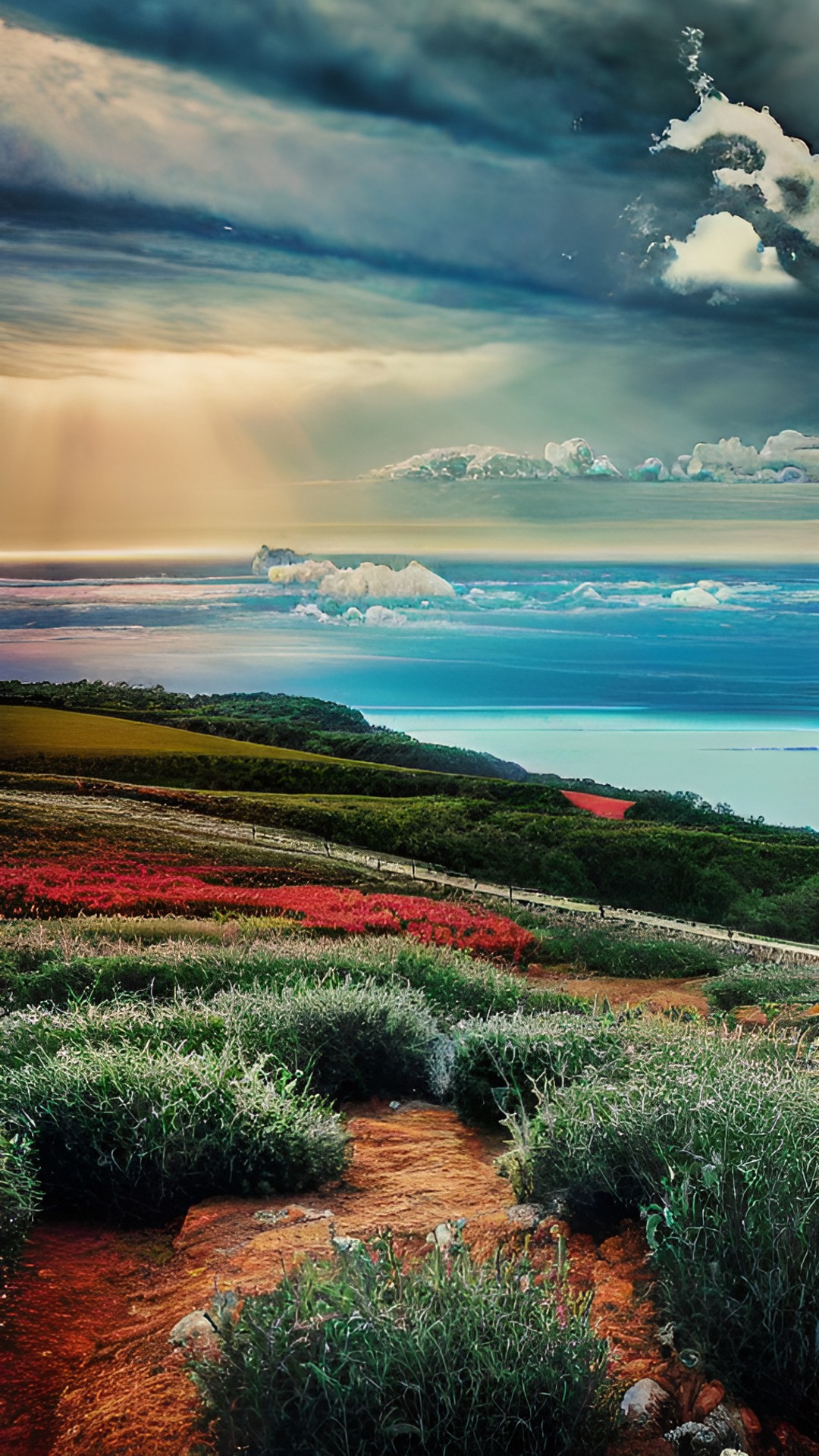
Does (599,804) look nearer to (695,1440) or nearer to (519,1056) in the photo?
(519,1056)

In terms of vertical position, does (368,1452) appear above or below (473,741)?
below

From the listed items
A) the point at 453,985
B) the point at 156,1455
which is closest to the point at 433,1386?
the point at 156,1455

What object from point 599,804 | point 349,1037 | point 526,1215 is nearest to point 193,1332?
point 526,1215

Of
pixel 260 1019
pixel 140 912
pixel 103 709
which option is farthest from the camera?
pixel 103 709

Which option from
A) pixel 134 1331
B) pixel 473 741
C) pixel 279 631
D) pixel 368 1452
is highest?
pixel 279 631

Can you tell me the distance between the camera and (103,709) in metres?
9.03

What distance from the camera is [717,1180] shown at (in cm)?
260

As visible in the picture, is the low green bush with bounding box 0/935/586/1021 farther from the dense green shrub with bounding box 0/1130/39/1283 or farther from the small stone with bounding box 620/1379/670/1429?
the small stone with bounding box 620/1379/670/1429

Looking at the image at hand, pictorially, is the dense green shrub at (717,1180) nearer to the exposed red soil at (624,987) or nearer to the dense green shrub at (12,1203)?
the dense green shrub at (12,1203)

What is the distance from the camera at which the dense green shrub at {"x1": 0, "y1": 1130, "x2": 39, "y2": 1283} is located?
3080 mm

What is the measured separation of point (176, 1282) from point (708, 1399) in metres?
1.52

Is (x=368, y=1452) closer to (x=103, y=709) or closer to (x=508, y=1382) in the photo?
(x=508, y=1382)

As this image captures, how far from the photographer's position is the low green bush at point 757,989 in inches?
284

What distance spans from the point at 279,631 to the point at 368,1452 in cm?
768
